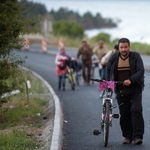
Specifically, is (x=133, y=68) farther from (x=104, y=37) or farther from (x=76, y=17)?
(x=76, y=17)

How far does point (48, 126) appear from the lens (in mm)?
8539

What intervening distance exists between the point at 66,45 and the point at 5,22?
39476 millimetres

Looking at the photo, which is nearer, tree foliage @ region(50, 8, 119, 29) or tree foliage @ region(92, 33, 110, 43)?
tree foliage @ region(92, 33, 110, 43)

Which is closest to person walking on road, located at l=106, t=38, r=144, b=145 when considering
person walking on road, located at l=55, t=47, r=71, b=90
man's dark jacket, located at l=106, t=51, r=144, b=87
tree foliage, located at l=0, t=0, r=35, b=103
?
man's dark jacket, located at l=106, t=51, r=144, b=87

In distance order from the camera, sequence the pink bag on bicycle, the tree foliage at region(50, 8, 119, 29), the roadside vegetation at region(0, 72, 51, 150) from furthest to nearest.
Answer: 1. the tree foliage at region(50, 8, 119, 29)
2. the roadside vegetation at region(0, 72, 51, 150)
3. the pink bag on bicycle

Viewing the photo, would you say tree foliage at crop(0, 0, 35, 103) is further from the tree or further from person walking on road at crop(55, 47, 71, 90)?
person walking on road at crop(55, 47, 71, 90)

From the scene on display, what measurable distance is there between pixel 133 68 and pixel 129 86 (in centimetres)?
36

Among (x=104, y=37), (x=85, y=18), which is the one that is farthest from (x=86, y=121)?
(x=85, y=18)

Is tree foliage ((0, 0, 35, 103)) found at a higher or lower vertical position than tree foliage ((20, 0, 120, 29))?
lower

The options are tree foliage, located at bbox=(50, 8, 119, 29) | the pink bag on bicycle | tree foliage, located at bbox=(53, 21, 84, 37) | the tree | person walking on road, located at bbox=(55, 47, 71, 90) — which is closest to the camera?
the pink bag on bicycle

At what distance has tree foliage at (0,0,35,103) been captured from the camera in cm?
842

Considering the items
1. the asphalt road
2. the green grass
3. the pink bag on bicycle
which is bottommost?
the asphalt road

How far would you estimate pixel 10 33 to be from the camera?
28.0 feet

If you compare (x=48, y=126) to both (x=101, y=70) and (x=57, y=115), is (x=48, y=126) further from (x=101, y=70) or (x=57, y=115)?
(x=101, y=70)
